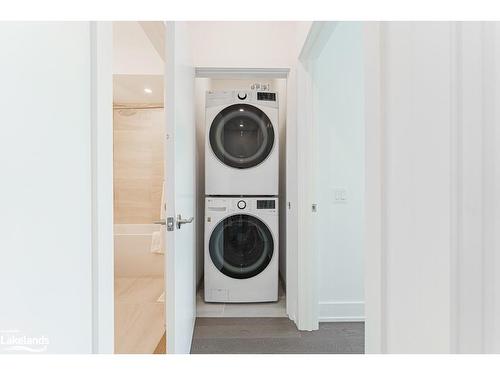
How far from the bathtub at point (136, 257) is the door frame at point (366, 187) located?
5.82 ft

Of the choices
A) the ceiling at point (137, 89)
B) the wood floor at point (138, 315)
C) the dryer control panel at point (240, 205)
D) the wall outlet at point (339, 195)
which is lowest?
the wood floor at point (138, 315)

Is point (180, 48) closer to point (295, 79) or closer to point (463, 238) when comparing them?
point (295, 79)

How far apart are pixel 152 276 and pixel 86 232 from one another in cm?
280

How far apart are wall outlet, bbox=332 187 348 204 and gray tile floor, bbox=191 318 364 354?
3.05 ft

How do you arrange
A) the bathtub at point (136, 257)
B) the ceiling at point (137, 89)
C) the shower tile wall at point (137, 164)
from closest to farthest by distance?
1. the ceiling at point (137, 89)
2. the bathtub at point (136, 257)
3. the shower tile wall at point (137, 164)

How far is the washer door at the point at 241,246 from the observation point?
9.05 feet

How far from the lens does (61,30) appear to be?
66 cm

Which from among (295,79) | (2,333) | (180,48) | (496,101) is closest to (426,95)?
(496,101)

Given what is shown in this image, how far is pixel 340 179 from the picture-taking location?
2.44m

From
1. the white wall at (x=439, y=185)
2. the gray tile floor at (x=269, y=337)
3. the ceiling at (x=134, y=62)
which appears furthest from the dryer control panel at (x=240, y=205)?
the white wall at (x=439, y=185)

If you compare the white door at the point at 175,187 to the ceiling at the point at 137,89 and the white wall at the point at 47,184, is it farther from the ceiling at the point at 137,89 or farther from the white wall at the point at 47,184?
the ceiling at the point at 137,89

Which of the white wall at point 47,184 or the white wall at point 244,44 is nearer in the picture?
the white wall at point 47,184

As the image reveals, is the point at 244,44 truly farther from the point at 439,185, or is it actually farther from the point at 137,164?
the point at 439,185

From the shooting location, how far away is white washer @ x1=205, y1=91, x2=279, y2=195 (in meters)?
2.75
